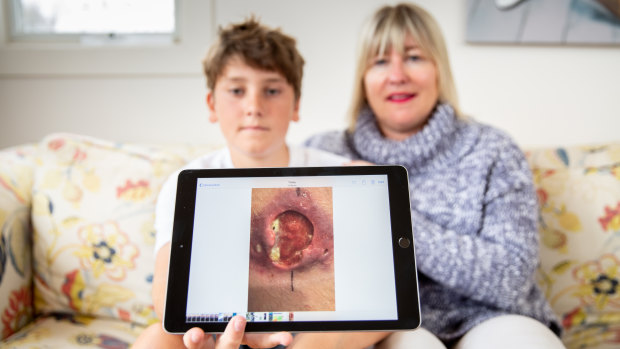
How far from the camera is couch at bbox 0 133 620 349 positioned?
1018mm

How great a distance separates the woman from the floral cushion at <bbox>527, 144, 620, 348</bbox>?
15 cm

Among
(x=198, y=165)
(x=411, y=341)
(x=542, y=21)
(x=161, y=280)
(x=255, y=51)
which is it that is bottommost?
(x=411, y=341)

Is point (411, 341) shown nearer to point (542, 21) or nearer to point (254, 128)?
point (254, 128)

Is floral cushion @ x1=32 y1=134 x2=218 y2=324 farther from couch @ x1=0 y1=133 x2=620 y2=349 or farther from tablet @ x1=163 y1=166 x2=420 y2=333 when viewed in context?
tablet @ x1=163 y1=166 x2=420 y2=333

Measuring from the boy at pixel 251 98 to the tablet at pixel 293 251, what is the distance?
0.64 feet

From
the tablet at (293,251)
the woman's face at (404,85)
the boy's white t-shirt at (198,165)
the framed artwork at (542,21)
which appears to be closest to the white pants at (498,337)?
the tablet at (293,251)

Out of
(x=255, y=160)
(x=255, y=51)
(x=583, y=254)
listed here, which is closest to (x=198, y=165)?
(x=255, y=160)

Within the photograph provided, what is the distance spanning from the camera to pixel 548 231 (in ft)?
3.49

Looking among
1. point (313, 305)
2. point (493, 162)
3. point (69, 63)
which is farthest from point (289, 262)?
point (69, 63)

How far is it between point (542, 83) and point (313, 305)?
1201mm

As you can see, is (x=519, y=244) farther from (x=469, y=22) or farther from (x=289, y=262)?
(x=469, y=22)

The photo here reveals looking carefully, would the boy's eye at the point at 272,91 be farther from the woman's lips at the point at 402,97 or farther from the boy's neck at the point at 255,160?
the woman's lips at the point at 402,97

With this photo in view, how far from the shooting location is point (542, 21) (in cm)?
135

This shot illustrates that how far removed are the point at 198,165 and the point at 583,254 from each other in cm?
91
